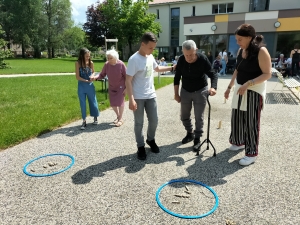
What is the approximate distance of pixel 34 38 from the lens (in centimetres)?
4438

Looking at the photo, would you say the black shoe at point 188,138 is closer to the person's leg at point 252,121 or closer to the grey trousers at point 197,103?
the grey trousers at point 197,103

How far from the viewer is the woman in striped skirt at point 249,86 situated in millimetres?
3123

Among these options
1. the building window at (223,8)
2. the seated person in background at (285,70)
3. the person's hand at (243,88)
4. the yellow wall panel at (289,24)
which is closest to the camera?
the person's hand at (243,88)

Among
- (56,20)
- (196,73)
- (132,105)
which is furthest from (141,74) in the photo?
(56,20)

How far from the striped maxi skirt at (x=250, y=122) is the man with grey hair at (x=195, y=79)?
21.3 inches

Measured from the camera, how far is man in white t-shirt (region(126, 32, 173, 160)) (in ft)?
11.0

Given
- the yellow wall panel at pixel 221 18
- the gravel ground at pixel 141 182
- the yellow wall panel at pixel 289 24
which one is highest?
the yellow wall panel at pixel 221 18

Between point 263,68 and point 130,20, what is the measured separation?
33248mm

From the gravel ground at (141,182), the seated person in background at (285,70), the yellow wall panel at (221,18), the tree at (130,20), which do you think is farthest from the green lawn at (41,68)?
the gravel ground at (141,182)

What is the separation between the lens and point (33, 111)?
258 inches

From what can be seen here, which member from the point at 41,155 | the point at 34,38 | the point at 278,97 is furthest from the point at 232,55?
the point at 34,38

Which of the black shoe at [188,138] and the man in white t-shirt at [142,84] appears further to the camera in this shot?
the black shoe at [188,138]

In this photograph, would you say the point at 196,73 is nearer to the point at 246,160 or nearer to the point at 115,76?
the point at 246,160

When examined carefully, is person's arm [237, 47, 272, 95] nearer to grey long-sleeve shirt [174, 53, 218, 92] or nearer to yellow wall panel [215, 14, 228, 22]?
grey long-sleeve shirt [174, 53, 218, 92]
